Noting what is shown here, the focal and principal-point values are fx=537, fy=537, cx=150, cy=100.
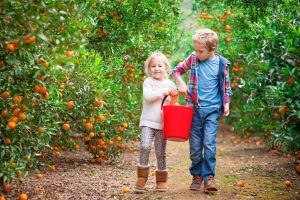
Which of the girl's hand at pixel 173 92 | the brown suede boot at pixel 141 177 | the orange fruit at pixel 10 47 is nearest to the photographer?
the orange fruit at pixel 10 47

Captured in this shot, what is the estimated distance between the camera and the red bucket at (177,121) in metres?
5.50

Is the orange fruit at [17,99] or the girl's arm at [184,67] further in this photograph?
the girl's arm at [184,67]

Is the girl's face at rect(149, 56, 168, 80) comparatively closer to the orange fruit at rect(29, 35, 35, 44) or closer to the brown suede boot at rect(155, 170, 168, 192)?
the brown suede boot at rect(155, 170, 168, 192)

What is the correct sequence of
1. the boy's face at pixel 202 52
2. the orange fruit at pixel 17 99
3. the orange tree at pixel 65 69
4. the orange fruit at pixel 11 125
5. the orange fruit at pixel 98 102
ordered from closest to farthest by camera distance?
the orange tree at pixel 65 69 < the orange fruit at pixel 11 125 < the orange fruit at pixel 17 99 < the boy's face at pixel 202 52 < the orange fruit at pixel 98 102

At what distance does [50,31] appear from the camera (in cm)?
476

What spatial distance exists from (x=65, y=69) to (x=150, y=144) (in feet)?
5.59

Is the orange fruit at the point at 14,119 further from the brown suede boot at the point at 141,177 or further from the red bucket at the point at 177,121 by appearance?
the brown suede boot at the point at 141,177

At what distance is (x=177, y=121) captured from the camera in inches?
217

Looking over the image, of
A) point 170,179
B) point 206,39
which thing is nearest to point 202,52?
point 206,39

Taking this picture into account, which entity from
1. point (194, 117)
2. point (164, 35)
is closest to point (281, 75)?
point (194, 117)

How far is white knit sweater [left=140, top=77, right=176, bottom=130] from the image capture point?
5789mm

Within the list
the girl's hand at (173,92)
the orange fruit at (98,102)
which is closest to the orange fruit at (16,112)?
the orange fruit at (98,102)

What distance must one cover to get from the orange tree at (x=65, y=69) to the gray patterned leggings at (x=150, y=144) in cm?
65

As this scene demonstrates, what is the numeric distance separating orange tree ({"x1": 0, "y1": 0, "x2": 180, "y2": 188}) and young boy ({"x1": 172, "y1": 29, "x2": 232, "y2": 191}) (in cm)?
107
